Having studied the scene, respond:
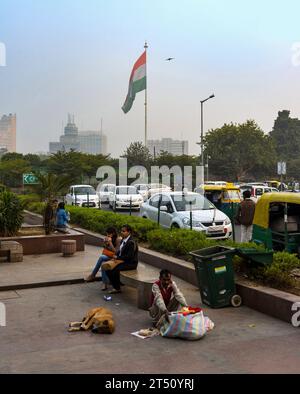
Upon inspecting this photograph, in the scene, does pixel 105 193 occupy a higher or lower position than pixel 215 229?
higher

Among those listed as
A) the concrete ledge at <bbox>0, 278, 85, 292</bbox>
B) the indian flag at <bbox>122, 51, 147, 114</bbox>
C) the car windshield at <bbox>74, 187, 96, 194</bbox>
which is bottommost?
the concrete ledge at <bbox>0, 278, 85, 292</bbox>

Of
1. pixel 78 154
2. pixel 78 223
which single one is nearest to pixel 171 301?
pixel 78 223

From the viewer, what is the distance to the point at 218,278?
7.43 m

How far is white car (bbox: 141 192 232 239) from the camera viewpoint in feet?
45.1

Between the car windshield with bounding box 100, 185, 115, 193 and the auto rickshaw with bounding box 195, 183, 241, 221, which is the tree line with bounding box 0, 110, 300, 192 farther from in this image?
the auto rickshaw with bounding box 195, 183, 241, 221

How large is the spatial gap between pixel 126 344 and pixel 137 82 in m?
32.2

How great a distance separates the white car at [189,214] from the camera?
45.1 feet

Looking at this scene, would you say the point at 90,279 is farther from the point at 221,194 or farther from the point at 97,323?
the point at 221,194

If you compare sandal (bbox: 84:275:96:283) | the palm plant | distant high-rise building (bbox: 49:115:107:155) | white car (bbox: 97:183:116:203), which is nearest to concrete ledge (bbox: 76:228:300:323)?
sandal (bbox: 84:275:96:283)

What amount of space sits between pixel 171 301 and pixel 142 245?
18.0 feet

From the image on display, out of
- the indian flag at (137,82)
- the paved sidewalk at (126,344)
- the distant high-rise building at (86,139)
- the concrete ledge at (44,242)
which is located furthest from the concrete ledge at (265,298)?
the distant high-rise building at (86,139)

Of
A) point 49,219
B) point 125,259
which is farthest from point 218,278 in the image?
point 49,219

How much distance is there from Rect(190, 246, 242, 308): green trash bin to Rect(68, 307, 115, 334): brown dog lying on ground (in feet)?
5.56
